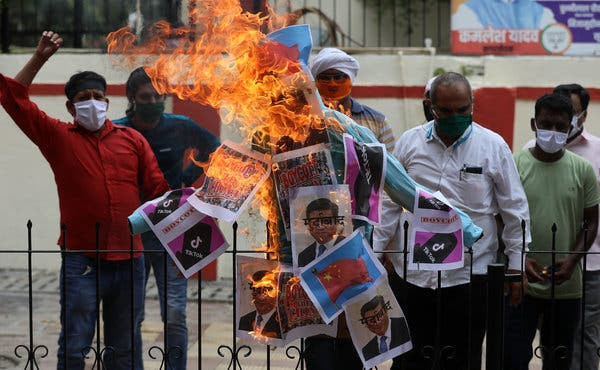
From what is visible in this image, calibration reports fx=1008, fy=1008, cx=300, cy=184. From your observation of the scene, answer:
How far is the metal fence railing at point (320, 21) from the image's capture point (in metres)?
10.2

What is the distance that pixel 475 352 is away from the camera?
205 inches

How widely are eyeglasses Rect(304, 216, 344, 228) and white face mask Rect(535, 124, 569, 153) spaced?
6.17ft

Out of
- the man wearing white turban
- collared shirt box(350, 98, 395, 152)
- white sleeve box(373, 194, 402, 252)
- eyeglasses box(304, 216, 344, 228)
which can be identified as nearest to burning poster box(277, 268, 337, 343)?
eyeglasses box(304, 216, 344, 228)

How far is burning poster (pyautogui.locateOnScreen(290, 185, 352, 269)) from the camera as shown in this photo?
431 centimetres

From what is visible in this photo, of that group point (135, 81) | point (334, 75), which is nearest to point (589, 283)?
point (334, 75)

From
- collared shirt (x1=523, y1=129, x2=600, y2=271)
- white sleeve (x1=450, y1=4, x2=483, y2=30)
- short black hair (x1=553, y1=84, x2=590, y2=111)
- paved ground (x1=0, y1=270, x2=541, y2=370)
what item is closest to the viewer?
collared shirt (x1=523, y1=129, x2=600, y2=271)

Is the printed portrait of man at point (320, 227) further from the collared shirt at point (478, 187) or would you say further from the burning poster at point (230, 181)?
the collared shirt at point (478, 187)

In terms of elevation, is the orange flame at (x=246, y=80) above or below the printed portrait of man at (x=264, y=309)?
above

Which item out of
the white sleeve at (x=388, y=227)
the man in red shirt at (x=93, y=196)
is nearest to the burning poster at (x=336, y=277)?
the white sleeve at (x=388, y=227)

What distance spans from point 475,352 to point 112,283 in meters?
2.01

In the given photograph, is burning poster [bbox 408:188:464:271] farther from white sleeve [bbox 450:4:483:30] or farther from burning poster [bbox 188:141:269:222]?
white sleeve [bbox 450:4:483:30]

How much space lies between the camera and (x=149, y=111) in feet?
21.3

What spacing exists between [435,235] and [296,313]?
28.5 inches

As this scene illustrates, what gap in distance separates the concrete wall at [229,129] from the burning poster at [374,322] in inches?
184
